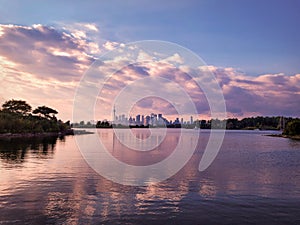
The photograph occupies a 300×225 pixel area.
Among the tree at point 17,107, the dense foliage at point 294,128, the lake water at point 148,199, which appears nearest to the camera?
the lake water at point 148,199

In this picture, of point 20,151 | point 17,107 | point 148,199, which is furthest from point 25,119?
point 148,199

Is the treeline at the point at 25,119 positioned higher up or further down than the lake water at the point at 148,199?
higher up

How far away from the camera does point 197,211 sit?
792 inches

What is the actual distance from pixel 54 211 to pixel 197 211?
9.74m

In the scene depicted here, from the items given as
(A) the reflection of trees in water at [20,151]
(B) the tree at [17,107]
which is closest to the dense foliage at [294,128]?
(A) the reflection of trees in water at [20,151]

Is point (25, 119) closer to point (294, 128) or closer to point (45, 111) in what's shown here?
point (45, 111)

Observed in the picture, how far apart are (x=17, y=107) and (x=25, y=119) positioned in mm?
20681

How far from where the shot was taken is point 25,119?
15162cm

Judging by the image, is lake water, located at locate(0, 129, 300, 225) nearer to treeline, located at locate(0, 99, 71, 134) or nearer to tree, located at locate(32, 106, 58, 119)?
treeline, located at locate(0, 99, 71, 134)

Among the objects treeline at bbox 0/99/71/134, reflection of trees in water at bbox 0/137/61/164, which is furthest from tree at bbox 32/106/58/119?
reflection of trees in water at bbox 0/137/61/164

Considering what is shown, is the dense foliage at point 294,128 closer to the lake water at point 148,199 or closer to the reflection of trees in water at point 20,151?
the reflection of trees in water at point 20,151

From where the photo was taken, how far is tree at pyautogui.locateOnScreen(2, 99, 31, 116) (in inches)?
6457

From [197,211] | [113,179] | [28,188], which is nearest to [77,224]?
[197,211]

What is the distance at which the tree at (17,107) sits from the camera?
538 ft
